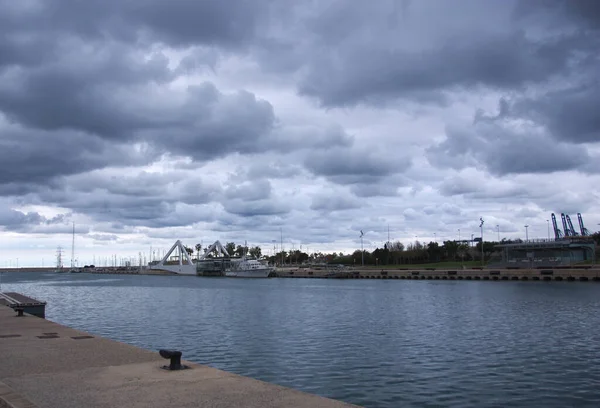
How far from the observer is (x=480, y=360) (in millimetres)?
28281

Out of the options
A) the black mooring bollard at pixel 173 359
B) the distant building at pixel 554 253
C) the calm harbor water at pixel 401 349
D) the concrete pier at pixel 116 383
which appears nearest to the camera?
the concrete pier at pixel 116 383

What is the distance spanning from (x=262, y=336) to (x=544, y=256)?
17426 centimetres

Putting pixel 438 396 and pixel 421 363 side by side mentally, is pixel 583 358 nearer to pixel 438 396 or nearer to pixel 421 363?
pixel 421 363

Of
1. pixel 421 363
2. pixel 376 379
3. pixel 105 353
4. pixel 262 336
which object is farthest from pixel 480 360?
pixel 105 353

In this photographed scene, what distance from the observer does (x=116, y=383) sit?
14797 mm

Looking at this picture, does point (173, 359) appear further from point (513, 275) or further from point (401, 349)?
point (513, 275)

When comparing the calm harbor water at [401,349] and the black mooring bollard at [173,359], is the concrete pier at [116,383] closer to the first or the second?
the black mooring bollard at [173,359]

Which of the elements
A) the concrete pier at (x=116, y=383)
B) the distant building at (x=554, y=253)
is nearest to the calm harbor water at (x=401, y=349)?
the concrete pier at (x=116, y=383)

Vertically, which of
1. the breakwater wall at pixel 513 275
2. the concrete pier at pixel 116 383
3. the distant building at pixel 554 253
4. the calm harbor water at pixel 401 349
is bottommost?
the calm harbor water at pixel 401 349

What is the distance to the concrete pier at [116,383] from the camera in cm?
1260

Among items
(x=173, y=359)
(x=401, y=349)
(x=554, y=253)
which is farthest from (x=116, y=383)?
(x=554, y=253)

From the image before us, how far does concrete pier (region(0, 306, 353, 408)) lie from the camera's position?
12602 mm

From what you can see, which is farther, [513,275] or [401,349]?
[513,275]

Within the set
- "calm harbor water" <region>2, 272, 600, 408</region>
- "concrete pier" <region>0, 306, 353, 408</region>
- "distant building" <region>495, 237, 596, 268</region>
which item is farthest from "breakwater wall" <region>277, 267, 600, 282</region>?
"concrete pier" <region>0, 306, 353, 408</region>
